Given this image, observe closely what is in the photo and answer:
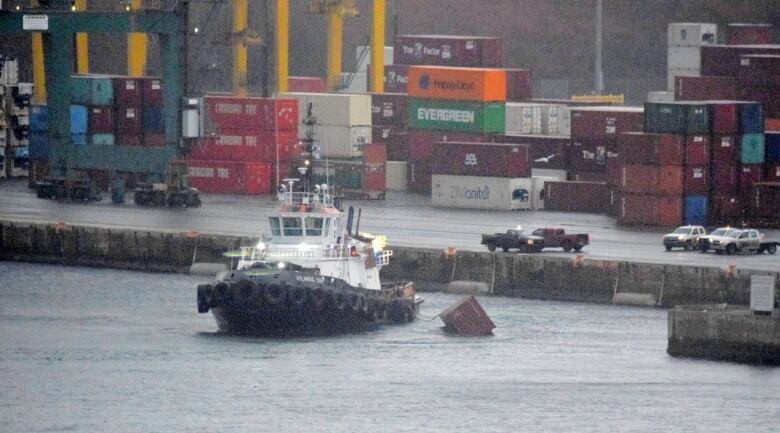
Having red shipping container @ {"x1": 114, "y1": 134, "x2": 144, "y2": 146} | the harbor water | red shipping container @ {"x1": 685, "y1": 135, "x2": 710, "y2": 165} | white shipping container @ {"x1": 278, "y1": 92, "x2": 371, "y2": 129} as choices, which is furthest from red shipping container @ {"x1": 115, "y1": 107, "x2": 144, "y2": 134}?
the harbor water

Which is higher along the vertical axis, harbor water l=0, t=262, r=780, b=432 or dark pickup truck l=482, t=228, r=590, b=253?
dark pickup truck l=482, t=228, r=590, b=253

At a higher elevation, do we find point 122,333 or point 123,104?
point 123,104

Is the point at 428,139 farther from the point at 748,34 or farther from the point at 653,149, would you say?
the point at 748,34

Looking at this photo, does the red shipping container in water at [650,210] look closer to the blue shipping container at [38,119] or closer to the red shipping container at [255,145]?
the red shipping container at [255,145]

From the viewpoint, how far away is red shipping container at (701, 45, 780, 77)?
89.1 meters

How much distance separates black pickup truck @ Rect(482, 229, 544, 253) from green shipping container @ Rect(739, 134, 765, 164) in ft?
45.6

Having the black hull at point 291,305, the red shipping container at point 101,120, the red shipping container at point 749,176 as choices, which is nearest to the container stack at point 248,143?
the red shipping container at point 101,120

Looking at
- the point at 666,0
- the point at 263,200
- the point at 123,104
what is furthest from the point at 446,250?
the point at 666,0

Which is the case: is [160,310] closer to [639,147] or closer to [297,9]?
[639,147]

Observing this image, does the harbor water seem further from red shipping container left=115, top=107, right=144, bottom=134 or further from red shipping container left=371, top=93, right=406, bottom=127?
red shipping container left=371, top=93, right=406, bottom=127

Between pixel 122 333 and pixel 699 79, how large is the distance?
122 feet

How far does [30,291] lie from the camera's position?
69.6m

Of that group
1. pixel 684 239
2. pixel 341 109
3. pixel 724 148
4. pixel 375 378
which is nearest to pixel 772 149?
pixel 724 148

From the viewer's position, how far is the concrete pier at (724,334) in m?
53.5
